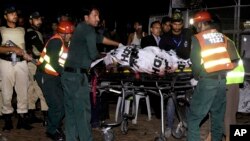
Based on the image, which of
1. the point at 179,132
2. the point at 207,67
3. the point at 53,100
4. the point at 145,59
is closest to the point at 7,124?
the point at 53,100

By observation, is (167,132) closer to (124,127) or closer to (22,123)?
(124,127)

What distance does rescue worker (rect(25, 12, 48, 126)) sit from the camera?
8953mm

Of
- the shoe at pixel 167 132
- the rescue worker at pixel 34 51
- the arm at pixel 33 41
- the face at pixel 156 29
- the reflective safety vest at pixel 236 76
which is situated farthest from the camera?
the face at pixel 156 29

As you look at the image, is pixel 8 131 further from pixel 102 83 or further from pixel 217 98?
pixel 217 98

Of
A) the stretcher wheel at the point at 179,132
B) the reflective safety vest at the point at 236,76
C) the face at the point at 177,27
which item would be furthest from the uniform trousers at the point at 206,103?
the face at the point at 177,27

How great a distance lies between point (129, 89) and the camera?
27.3 feet

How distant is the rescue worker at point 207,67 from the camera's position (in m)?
6.04

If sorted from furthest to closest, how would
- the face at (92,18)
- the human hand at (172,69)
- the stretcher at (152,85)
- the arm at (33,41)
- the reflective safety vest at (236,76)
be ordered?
the arm at (33,41) < the human hand at (172,69) < the stretcher at (152,85) < the reflective safety vest at (236,76) < the face at (92,18)

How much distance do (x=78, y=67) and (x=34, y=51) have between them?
3093 millimetres

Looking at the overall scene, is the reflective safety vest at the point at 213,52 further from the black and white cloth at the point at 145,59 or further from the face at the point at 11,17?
the face at the point at 11,17

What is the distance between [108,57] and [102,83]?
93 cm

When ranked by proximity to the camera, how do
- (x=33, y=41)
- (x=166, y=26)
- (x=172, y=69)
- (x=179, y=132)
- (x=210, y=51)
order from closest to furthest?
(x=210, y=51)
(x=172, y=69)
(x=179, y=132)
(x=33, y=41)
(x=166, y=26)

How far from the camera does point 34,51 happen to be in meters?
9.28

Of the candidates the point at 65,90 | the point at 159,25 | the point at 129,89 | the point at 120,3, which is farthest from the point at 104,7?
the point at 65,90
